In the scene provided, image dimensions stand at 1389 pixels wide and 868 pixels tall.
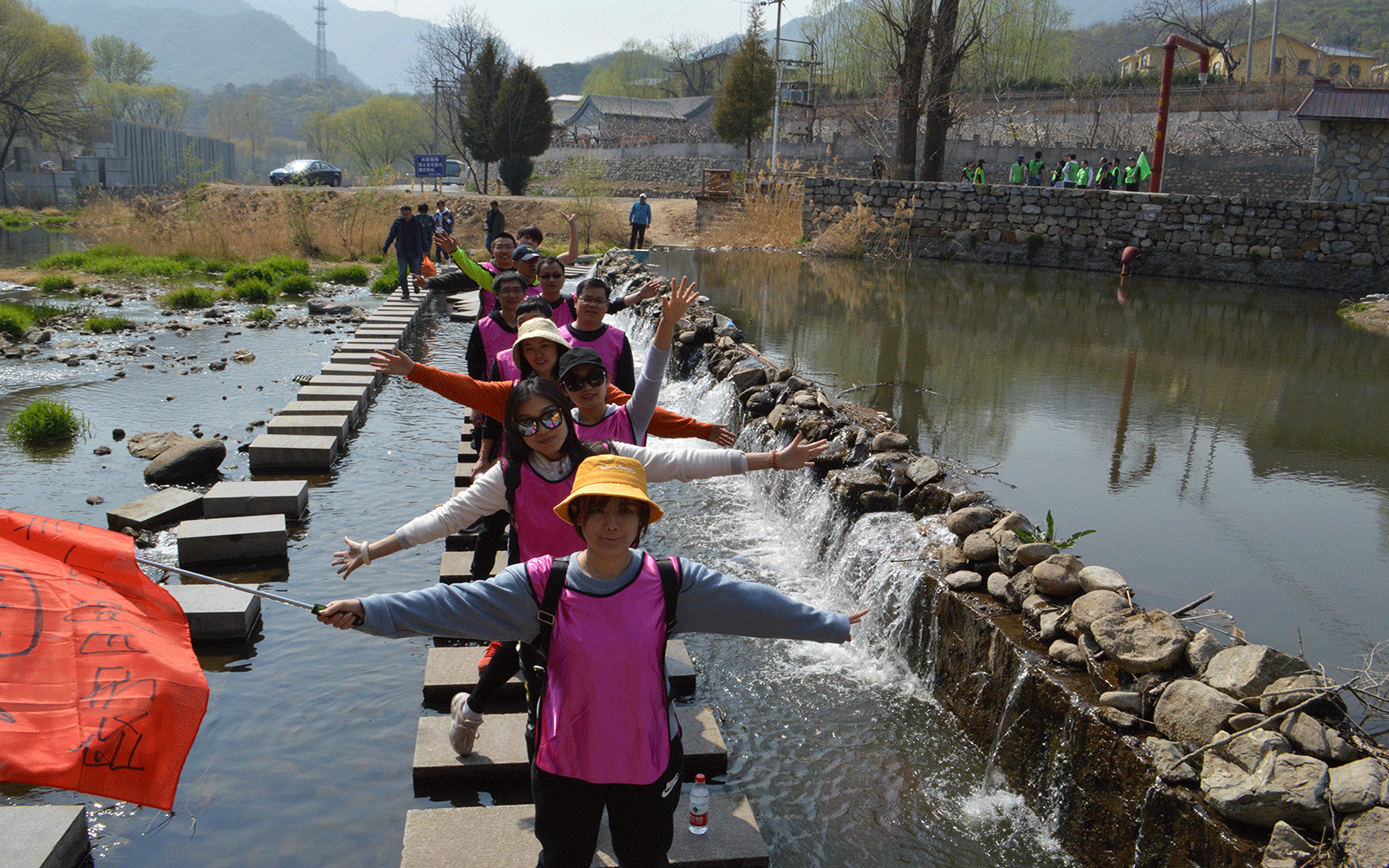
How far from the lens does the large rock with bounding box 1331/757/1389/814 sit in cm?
303

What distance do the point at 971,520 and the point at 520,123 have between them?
134 ft

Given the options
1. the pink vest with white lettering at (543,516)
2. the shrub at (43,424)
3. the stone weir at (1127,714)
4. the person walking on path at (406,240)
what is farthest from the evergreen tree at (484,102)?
the pink vest with white lettering at (543,516)

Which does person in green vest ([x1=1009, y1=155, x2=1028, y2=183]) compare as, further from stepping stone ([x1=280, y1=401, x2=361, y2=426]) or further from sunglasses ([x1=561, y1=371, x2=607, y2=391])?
sunglasses ([x1=561, y1=371, x2=607, y2=391])

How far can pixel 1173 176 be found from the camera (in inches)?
1251

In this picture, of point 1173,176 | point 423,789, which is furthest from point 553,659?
point 1173,176

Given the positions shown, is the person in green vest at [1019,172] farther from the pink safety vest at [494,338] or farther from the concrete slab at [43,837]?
the concrete slab at [43,837]

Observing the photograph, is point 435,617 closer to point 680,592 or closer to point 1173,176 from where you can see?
point 680,592

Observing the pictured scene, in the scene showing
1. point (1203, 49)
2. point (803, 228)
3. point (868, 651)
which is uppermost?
point (1203, 49)

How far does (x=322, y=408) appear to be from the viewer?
30.9 feet

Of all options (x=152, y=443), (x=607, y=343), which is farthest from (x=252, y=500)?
(x=607, y=343)

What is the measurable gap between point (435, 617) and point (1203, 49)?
2861 cm

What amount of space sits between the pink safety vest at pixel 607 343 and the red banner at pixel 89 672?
254 cm

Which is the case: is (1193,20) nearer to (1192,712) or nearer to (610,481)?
(1192,712)

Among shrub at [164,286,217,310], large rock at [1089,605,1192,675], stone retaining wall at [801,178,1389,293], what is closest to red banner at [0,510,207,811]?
large rock at [1089,605,1192,675]
